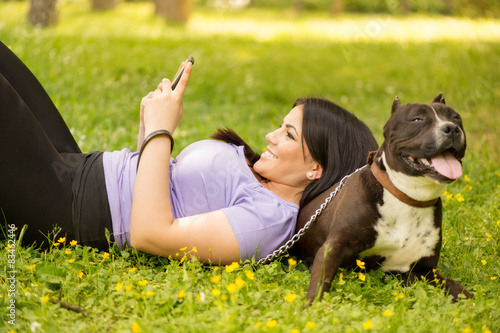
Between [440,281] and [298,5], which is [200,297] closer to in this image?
[440,281]

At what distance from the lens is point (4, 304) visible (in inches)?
99.2

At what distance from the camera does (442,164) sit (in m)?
2.49

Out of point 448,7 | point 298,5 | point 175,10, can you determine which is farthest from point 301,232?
point 298,5

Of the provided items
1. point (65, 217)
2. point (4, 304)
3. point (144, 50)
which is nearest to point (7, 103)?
point (65, 217)

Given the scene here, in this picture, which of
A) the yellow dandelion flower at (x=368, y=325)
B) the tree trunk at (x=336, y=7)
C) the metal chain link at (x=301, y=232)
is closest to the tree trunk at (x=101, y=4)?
the tree trunk at (x=336, y=7)

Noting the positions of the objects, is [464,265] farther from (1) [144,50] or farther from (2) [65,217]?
(1) [144,50]

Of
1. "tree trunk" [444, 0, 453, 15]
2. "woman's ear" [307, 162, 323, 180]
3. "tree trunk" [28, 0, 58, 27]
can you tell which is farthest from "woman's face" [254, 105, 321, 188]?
"tree trunk" [444, 0, 453, 15]

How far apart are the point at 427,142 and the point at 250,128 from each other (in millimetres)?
3936

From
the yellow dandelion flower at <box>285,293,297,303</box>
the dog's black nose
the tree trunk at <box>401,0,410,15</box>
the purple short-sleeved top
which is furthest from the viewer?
the tree trunk at <box>401,0,410,15</box>

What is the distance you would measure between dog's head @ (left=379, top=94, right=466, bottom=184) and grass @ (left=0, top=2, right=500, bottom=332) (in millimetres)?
639

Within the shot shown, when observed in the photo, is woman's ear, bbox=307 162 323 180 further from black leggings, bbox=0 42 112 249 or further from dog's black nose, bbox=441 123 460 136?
black leggings, bbox=0 42 112 249

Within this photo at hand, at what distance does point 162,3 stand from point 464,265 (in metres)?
14.3

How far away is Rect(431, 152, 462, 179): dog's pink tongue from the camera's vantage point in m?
2.46

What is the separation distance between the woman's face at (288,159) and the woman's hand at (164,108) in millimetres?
546
